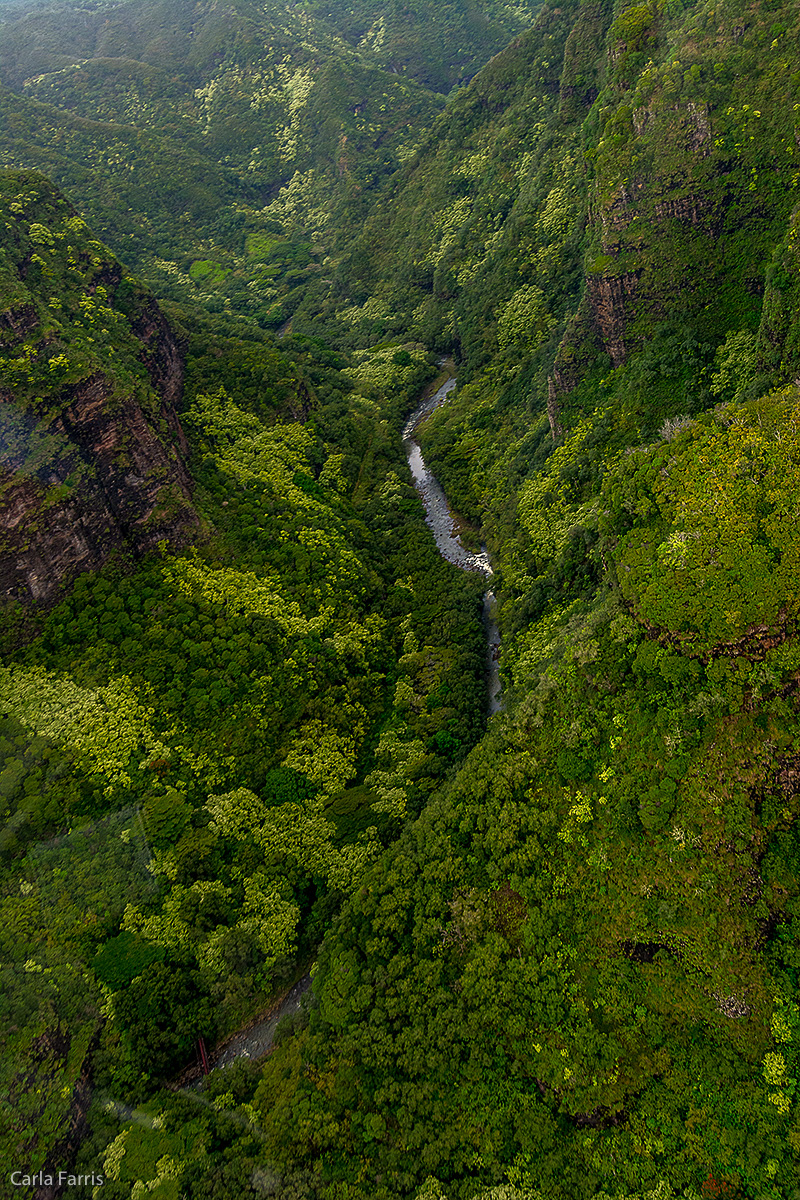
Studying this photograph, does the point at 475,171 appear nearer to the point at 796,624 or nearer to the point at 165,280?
the point at 165,280

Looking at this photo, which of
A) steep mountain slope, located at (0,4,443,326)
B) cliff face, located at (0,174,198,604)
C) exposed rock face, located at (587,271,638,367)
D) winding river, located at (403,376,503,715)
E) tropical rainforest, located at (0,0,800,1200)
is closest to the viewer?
tropical rainforest, located at (0,0,800,1200)

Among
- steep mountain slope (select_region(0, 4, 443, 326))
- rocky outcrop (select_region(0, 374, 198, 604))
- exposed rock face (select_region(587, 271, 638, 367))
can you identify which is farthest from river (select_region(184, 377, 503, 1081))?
steep mountain slope (select_region(0, 4, 443, 326))

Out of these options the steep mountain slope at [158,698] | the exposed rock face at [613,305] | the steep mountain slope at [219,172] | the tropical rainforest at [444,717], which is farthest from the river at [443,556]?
the steep mountain slope at [219,172]

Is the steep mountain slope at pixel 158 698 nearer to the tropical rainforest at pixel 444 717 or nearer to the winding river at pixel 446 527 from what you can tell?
the tropical rainforest at pixel 444 717

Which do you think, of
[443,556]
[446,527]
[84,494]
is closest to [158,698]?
[84,494]

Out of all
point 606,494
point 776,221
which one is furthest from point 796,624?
point 776,221

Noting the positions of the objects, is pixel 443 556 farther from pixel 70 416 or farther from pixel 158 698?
pixel 70 416

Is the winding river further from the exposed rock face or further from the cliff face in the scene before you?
the cliff face
